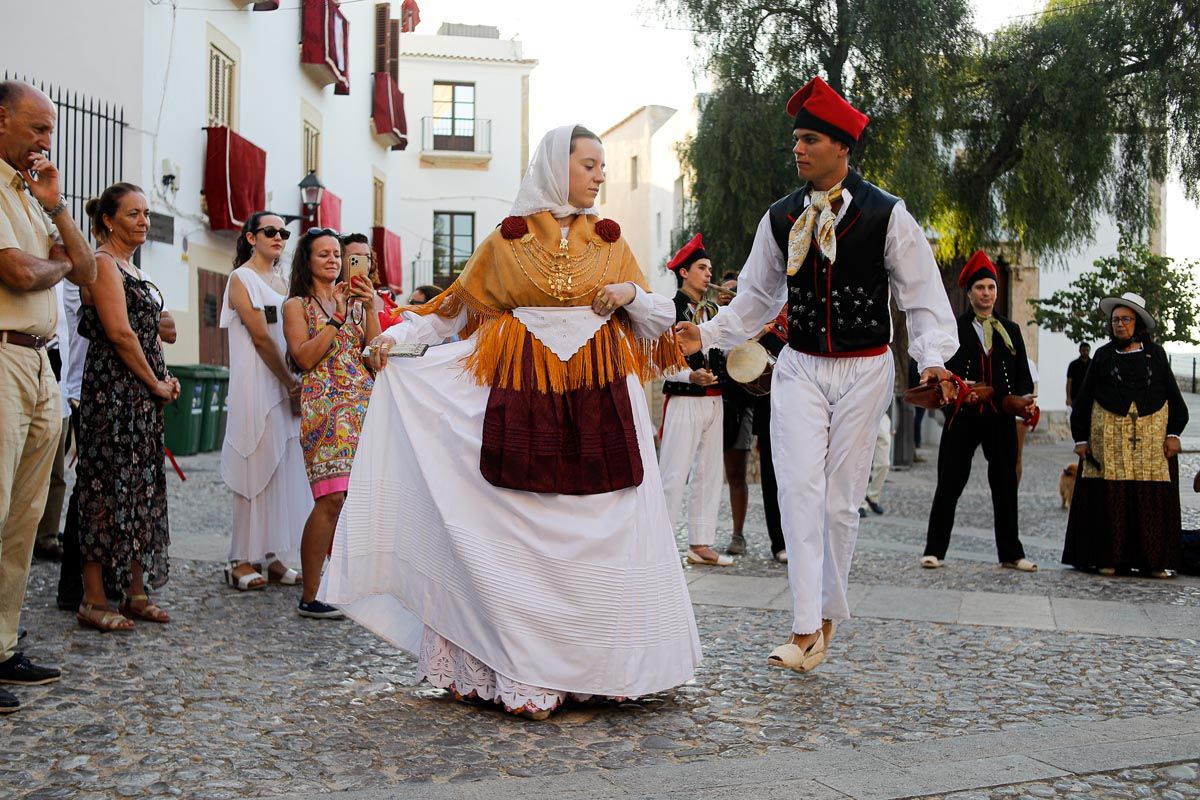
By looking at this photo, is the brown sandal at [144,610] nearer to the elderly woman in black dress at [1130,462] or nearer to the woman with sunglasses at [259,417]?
the woman with sunglasses at [259,417]

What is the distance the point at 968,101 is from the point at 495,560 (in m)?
16.0

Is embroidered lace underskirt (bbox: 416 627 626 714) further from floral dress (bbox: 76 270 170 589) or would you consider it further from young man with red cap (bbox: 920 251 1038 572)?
young man with red cap (bbox: 920 251 1038 572)

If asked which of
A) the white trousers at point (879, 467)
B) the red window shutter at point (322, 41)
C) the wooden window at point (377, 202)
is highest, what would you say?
the red window shutter at point (322, 41)

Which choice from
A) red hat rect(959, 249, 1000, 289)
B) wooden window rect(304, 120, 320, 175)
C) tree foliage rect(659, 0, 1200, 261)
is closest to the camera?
red hat rect(959, 249, 1000, 289)

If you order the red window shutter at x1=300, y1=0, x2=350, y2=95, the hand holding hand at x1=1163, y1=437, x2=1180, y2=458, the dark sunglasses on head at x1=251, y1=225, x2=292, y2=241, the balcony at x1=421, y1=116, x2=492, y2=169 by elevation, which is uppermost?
the balcony at x1=421, y1=116, x2=492, y2=169

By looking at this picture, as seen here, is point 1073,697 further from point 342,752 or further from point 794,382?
point 342,752

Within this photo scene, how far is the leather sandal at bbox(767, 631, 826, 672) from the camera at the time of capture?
504 cm

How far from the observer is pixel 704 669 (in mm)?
5125

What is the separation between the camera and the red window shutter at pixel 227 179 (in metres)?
16.7

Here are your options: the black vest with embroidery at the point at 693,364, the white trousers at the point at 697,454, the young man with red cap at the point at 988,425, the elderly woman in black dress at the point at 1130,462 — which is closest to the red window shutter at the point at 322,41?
the black vest with embroidery at the point at 693,364

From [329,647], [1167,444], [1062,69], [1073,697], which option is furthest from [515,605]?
[1062,69]

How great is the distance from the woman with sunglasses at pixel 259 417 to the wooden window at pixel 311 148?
52.0 feet

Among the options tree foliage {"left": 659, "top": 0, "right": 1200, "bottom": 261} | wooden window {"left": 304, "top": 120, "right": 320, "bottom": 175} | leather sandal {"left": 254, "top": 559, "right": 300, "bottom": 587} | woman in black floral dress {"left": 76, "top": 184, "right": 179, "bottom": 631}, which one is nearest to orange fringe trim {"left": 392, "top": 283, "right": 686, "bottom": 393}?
woman in black floral dress {"left": 76, "top": 184, "right": 179, "bottom": 631}

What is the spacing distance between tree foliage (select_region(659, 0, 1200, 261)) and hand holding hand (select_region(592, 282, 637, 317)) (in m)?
13.4
